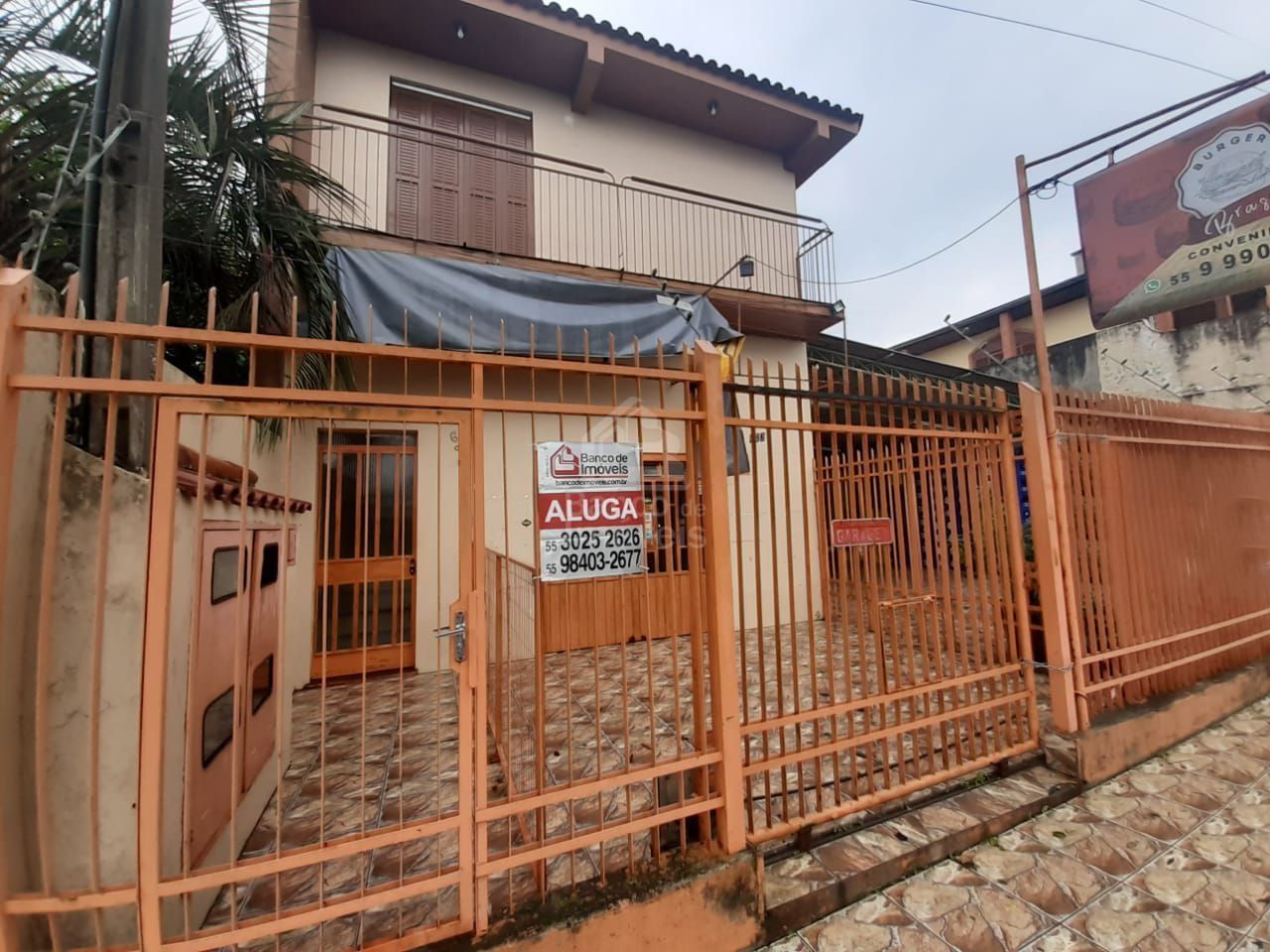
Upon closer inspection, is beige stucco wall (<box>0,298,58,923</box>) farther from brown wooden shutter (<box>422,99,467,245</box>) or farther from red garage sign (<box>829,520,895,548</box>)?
brown wooden shutter (<box>422,99,467,245</box>)

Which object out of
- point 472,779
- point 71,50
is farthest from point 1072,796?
point 71,50

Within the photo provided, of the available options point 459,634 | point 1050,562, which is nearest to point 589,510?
point 459,634

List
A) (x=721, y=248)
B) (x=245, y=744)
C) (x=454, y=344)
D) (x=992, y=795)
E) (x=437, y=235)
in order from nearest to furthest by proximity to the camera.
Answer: (x=245, y=744)
(x=992, y=795)
(x=454, y=344)
(x=437, y=235)
(x=721, y=248)

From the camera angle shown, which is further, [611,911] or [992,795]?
[992,795]

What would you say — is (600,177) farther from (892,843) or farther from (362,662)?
(892,843)

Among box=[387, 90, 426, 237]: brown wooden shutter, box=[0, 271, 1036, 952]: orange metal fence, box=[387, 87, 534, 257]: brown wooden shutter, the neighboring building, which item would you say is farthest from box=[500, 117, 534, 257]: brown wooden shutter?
the neighboring building

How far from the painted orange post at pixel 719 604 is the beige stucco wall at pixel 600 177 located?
5118 millimetres

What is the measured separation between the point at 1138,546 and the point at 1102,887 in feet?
7.06

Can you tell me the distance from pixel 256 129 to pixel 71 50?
96 cm

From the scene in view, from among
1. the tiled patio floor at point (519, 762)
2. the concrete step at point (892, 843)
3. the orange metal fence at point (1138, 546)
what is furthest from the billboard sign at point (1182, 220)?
the concrete step at point (892, 843)

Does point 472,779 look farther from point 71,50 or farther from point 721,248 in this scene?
point 721,248

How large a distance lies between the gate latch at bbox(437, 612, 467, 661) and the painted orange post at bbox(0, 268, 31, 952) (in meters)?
1.19

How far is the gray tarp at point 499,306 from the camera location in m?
4.96

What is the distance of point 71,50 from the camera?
2.66 m
